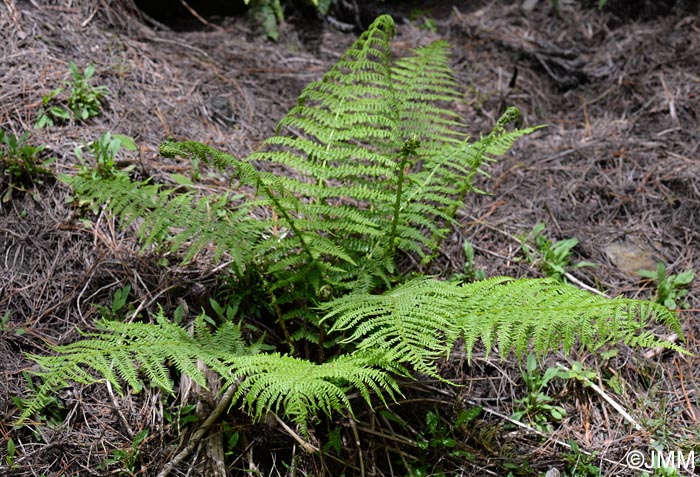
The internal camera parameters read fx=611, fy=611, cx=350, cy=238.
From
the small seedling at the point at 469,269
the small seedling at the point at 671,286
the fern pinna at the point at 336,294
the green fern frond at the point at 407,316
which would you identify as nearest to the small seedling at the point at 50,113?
the fern pinna at the point at 336,294

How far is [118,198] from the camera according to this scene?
7.50ft

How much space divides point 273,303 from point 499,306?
2.84 ft

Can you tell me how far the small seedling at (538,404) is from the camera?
2.44 meters

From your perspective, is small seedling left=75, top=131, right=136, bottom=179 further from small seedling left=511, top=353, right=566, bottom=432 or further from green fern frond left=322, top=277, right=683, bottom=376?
small seedling left=511, top=353, right=566, bottom=432

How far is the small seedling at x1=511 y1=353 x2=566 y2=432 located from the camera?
8.00 ft

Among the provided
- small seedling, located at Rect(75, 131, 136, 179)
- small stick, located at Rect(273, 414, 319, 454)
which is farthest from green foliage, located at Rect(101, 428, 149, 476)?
small seedling, located at Rect(75, 131, 136, 179)

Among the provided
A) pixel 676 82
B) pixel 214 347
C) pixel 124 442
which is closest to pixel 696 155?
pixel 676 82

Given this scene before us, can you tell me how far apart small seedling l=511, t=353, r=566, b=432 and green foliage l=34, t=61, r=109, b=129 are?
2423 mm

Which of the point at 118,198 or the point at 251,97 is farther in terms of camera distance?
the point at 251,97

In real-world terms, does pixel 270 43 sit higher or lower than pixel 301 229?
higher

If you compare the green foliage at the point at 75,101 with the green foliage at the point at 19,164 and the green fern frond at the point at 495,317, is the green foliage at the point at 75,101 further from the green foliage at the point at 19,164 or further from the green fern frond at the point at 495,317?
the green fern frond at the point at 495,317

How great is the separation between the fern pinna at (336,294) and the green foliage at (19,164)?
29 cm

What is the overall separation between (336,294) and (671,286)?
1.54 metres

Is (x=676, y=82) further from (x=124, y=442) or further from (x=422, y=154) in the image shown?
(x=124, y=442)
